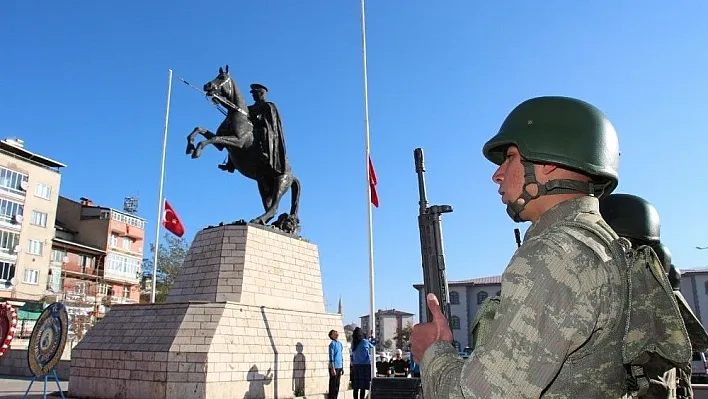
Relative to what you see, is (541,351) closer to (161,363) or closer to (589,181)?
(589,181)

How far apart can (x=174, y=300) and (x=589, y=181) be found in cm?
1101

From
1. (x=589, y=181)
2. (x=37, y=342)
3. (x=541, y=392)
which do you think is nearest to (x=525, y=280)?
(x=541, y=392)

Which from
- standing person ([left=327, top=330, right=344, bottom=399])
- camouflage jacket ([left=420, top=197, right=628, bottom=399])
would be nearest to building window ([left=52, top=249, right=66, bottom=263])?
standing person ([left=327, top=330, right=344, bottom=399])

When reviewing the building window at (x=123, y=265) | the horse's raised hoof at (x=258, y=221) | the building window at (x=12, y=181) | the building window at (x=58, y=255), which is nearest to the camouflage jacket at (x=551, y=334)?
the horse's raised hoof at (x=258, y=221)

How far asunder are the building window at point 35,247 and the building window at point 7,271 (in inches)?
68.6

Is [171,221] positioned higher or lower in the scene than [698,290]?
higher

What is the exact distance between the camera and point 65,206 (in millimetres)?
47750

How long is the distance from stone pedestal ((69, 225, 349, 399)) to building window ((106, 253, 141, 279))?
38587mm

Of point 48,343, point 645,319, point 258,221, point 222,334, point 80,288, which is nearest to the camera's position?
point 645,319

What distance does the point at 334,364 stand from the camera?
37.3ft

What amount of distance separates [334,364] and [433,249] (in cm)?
710

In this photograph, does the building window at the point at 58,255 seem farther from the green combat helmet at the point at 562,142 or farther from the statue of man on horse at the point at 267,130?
the green combat helmet at the point at 562,142

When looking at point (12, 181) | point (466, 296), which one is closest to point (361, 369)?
point (12, 181)

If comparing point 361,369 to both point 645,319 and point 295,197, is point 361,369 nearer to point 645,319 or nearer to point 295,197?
point 295,197
